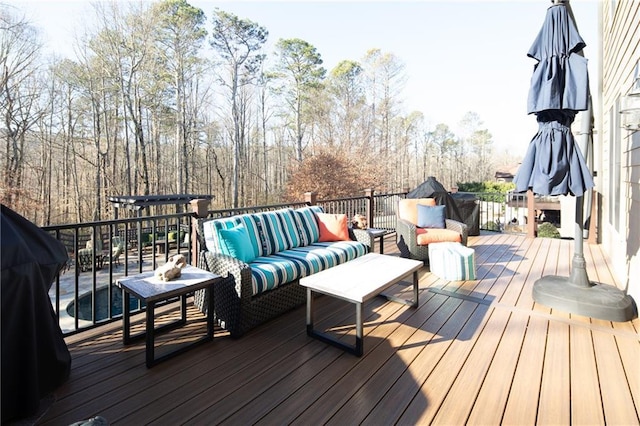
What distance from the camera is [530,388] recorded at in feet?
6.23

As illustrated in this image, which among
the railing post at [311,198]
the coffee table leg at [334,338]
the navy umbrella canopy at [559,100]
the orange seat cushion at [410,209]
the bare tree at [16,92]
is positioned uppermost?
the bare tree at [16,92]

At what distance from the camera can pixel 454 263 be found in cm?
397

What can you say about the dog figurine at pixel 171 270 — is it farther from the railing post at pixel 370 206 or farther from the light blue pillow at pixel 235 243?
the railing post at pixel 370 206

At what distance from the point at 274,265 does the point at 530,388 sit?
6.73ft

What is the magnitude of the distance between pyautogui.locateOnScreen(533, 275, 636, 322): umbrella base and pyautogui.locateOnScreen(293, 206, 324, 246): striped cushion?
244cm

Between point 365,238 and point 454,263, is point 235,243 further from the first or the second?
point 454,263

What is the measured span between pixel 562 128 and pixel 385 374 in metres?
2.69

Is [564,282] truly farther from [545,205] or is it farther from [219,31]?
[219,31]

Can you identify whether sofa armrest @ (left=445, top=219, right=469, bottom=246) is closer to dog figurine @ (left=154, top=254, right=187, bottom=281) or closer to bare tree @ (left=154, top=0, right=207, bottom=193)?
dog figurine @ (left=154, top=254, right=187, bottom=281)

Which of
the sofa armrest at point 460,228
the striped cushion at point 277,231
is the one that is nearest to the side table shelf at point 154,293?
the striped cushion at point 277,231

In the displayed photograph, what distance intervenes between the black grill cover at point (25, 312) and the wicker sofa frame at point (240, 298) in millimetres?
1135

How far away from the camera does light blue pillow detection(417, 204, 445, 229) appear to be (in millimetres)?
5121

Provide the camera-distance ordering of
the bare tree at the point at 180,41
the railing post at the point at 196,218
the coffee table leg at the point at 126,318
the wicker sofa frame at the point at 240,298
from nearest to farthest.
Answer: the coffee table leg at the point at 126,318
the wicker sofa frame at the point at 240,298
the railing post at the point at 196,218
the bare tree at the point at 180,41

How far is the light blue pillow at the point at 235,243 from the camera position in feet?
9.70
